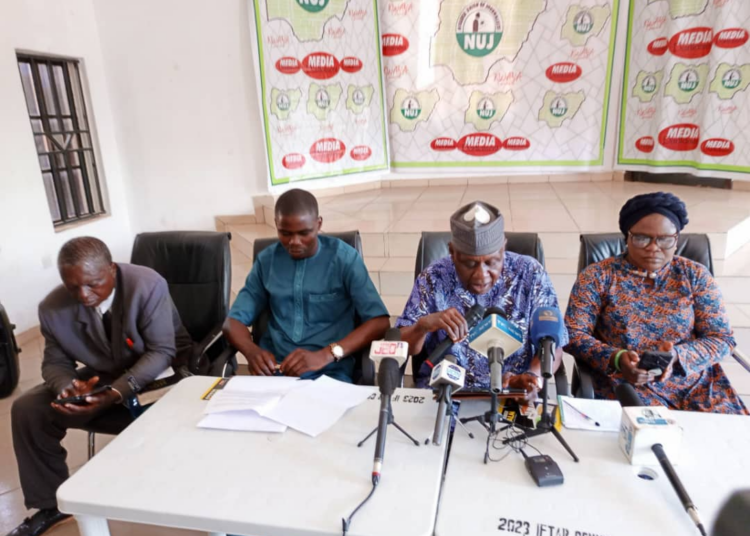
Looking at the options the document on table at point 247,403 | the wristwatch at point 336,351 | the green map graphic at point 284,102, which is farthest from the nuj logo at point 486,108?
the document on table at point 247,403

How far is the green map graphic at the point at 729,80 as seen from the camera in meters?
3.88

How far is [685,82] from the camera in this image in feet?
13.7

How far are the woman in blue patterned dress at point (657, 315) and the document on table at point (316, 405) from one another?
80 cm

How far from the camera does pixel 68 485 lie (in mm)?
1097

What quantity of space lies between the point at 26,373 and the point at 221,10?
10.0 feet

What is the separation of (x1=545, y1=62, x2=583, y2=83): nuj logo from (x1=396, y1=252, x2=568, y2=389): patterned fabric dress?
3551 mm

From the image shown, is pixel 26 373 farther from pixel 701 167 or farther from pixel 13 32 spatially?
pixel 701 167

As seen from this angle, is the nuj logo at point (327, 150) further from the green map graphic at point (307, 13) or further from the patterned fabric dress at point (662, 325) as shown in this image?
the patterned fabric dress at point (662, 325)

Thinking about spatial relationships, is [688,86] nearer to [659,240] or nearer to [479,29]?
[479,29]

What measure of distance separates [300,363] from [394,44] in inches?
145

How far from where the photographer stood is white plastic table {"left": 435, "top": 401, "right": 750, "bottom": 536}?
0.92m

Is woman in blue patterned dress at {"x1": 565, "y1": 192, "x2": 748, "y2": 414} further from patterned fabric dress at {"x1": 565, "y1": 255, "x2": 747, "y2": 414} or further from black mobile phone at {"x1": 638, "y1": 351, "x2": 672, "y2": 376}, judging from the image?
black mobile phone at {"x1": 638, "y1": 351, "x2": 672, "y2": 376}

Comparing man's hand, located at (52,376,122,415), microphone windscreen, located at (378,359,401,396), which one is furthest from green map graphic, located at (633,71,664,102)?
man's hand, located at (52,376,122,415)

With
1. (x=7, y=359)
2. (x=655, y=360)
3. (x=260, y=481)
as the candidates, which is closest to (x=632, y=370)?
(x=655, y=360)
